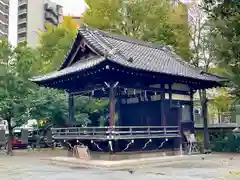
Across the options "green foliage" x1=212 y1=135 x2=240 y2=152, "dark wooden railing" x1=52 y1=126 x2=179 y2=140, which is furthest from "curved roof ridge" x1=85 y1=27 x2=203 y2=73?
"green foliage" x1=212 y1=135 x2=240 y2=152

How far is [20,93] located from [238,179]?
16192 mm

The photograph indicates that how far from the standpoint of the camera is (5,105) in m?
21.4

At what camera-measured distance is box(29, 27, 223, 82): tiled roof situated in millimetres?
16062

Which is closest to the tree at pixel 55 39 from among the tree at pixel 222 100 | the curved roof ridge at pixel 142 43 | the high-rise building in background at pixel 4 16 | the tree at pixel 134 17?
the tree at pixel 134 17

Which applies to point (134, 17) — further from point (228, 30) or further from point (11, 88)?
point (228, 30)

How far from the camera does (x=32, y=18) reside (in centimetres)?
6638

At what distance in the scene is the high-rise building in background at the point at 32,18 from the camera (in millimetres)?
64438

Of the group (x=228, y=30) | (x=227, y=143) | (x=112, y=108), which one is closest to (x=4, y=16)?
(x=227, y=143)

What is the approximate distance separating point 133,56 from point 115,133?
4.55 m

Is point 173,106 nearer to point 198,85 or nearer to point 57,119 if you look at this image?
point 198,85

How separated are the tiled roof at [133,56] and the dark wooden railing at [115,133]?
288 cm

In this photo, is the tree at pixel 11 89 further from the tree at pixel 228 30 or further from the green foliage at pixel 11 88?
the tree at pixel 228 30

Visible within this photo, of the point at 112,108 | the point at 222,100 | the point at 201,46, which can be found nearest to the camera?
the point at 112,108

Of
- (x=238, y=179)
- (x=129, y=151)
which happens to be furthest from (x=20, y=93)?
(x=238, y=179)
